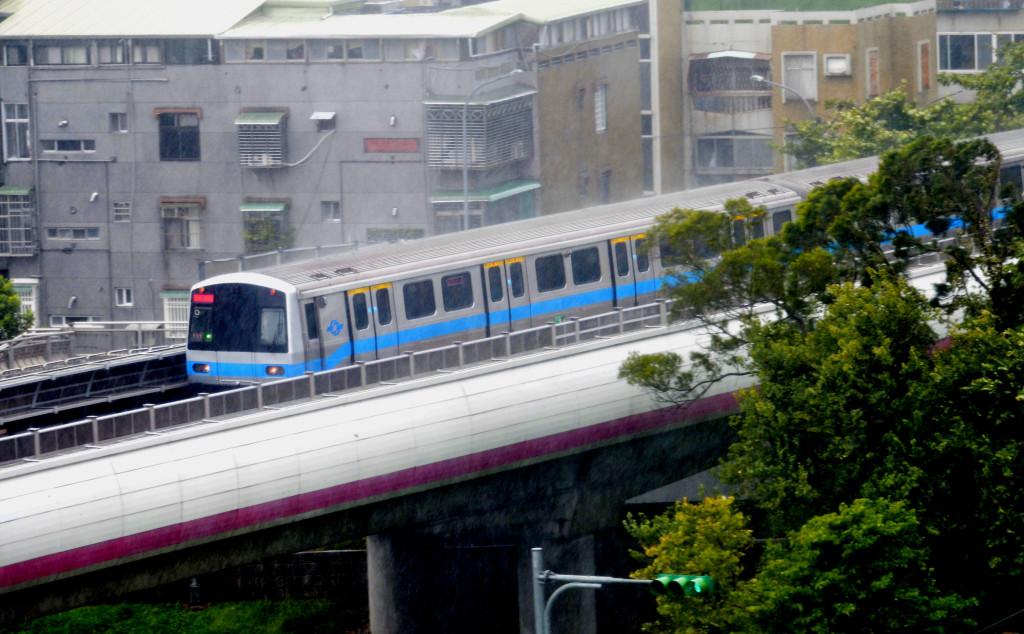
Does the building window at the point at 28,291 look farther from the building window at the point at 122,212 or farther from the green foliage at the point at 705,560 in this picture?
the green foliage at the point at 705,560

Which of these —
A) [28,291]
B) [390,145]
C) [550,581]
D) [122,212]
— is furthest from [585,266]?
[28,291]

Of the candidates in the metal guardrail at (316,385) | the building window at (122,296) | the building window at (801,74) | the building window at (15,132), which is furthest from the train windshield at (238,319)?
the building window at (801,74)

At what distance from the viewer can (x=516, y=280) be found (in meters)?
29.6

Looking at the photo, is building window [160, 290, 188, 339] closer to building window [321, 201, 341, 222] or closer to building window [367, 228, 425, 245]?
building window [321, 201, 341, 222]

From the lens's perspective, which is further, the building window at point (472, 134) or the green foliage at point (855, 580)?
the building window at point (472, 134)

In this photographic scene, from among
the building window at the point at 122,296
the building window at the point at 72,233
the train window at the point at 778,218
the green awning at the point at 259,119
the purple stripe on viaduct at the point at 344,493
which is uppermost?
the green awning at the point at 259,119

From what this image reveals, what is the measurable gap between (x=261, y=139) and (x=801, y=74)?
1020 inches

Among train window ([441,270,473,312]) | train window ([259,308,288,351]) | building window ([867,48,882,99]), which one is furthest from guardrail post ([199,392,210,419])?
building window ([867,48,882,99])

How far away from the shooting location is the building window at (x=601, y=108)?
195ft

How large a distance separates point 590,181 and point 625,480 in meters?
31.7

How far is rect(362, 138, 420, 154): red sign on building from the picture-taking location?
5050 cm

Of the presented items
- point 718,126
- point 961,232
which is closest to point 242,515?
point 961,232

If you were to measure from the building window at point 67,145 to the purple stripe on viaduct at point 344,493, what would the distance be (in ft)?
103

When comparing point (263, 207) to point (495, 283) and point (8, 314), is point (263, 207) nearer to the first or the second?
point (8, 314)
